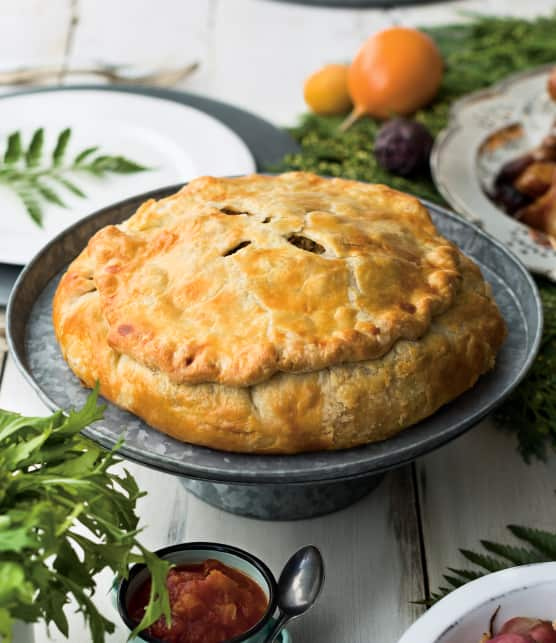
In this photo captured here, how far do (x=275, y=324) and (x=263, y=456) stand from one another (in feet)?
0.70

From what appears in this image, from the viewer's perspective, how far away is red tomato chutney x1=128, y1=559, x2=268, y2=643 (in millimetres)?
1479

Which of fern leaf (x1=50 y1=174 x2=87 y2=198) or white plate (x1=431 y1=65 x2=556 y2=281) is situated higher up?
white plate (x1=431 y1=65 x2=556 y2=281)

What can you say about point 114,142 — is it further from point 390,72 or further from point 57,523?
point 57,523

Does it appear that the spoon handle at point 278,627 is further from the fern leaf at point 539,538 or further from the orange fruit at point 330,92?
the orange fruit at point 330,92

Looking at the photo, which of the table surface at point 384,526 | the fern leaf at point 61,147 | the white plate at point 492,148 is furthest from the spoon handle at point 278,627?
the fern leaf at point 61,147

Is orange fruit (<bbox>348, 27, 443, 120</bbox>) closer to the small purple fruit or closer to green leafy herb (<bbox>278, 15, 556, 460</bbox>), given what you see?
green leafy herb (<bbox>278, 15, 556, 460</bbox>)

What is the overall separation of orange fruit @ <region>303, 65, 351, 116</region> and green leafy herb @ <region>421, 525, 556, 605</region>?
1.79m

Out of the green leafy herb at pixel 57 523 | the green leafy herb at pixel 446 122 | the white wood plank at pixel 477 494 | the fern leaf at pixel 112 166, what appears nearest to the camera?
the green leafy herb at pixel 57 523

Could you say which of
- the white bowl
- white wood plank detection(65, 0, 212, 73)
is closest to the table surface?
the white bowl

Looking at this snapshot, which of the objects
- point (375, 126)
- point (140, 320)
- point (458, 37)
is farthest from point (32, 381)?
point (458, 37)

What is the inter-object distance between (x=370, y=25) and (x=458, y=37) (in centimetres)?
38

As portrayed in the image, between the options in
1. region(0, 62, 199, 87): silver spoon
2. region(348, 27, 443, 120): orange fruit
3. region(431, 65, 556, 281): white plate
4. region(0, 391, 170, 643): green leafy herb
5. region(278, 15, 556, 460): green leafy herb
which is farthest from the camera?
region(0, 62, 199, 87): silver spoon

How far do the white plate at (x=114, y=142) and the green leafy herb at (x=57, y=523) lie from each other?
1038mm

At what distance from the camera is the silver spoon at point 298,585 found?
5.10 feet
